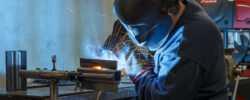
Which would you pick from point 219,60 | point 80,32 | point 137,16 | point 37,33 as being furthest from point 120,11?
point 80,32

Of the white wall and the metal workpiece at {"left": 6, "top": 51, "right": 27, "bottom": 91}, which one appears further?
the white wall

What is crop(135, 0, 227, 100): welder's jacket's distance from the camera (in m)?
1.13

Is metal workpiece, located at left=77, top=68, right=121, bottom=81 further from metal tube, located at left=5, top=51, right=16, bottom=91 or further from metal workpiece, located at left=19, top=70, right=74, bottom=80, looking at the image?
metal tube, located at left=5, top=51, right=16, bottom=91

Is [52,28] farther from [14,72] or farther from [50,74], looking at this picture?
[50,74]

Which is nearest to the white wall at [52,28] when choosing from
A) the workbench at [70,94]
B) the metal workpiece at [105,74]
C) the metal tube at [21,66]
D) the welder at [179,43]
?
the metal tube at [21,66]

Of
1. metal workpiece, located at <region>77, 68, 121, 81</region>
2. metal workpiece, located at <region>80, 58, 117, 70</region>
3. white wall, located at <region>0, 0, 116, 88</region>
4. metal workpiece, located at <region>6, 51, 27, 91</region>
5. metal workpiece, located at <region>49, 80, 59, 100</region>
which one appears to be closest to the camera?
metal workpiece, located at <region>77, 68, 121, 81</region>

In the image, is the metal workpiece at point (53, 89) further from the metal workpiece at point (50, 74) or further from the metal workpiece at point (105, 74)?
the metal workpiece at point (105, 74)

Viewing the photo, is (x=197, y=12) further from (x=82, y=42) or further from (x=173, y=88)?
(x=82, y=42)

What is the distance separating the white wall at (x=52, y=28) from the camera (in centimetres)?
257

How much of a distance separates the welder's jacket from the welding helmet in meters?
0.07

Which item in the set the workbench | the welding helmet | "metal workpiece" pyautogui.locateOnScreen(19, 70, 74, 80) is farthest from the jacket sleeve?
"metal workpiece" pyautogui.locateOnScreen(19, 70, 74, 80)

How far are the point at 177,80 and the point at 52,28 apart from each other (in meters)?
2.14

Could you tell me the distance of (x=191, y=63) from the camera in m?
1.13

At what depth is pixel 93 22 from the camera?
12.1ft
